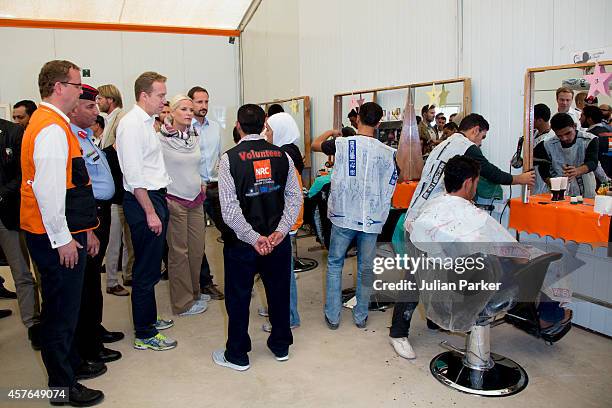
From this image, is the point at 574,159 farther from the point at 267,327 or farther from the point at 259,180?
the point at 267,327

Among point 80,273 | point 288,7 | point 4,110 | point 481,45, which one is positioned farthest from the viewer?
point 4,110

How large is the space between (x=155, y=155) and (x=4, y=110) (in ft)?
23.7

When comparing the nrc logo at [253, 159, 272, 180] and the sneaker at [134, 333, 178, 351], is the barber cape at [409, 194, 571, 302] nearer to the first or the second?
the nrc logo at [253, 159, 272, 180]

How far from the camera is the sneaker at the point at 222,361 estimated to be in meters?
2.68

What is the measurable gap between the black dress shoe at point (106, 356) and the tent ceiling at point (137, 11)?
727 centimetres

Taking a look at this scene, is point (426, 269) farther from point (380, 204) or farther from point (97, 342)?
point (97, 342)

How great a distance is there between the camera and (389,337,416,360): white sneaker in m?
2.78

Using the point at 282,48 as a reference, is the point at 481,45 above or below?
below

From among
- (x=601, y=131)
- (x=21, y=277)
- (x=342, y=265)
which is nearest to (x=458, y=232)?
(x=342, y=265)

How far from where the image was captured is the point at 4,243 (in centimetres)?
314

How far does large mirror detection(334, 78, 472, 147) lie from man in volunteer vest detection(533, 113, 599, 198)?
738mm

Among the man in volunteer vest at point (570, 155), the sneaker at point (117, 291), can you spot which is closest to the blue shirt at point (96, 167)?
the sneaker at point (117, 291)

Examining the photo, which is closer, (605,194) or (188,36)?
(605,194)

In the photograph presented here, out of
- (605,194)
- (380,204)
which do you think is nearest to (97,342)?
(380,204)
